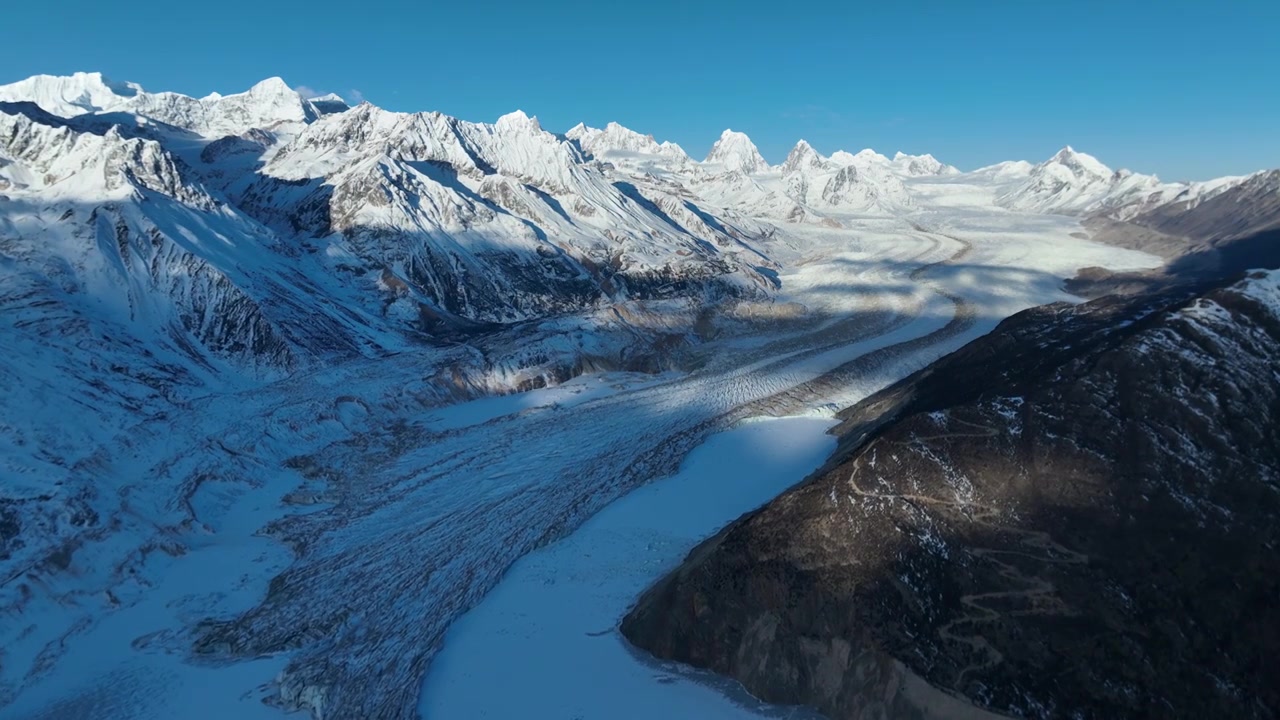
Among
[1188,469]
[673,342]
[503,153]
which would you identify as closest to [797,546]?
[1188,469]

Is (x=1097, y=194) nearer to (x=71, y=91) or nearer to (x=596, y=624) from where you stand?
(x=596, y=624)

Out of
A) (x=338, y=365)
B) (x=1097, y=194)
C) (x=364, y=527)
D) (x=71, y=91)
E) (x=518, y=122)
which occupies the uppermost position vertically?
(x=71, y=91)

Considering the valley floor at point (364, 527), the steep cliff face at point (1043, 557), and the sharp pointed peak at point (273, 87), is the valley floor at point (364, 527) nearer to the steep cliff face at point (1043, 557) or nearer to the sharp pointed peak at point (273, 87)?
the steep cliff face at point (1043, 557)

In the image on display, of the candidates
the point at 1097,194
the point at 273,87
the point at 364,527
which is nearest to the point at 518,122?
the point at 273,87

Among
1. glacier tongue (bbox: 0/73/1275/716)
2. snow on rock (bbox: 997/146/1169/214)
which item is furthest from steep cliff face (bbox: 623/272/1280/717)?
snow on rock (bbox: 997/146/1169/214)

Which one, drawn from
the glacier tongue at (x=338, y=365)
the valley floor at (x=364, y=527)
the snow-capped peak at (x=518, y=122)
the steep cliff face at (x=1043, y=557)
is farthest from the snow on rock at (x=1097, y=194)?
the steep cliff face at (x=1043, y=557)

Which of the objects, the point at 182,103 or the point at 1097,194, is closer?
the point at 182,103

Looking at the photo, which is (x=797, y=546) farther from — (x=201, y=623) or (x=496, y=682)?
(x=201, y=623)
